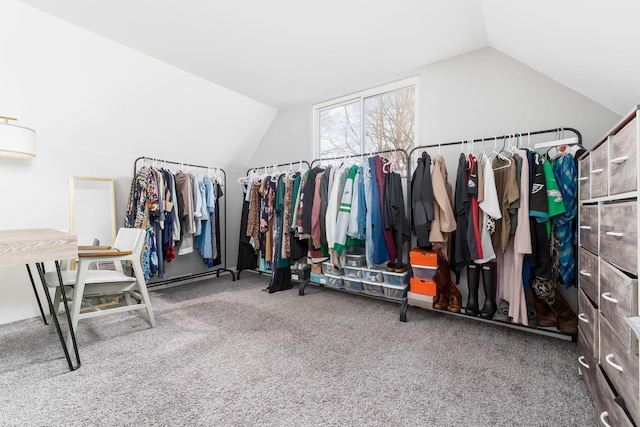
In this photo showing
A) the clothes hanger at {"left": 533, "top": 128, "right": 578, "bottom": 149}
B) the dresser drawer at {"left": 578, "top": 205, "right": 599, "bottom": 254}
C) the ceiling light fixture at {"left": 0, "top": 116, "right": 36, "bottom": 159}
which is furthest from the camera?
the ceiling light fixture at {"left": 0, "top": 116, "right": 36, "bottom": 159}

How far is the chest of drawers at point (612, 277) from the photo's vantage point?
1.04 meters

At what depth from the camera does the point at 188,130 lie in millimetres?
3766

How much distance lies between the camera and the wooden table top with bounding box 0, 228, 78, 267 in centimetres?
154

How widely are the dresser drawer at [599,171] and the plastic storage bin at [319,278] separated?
2.40 metres

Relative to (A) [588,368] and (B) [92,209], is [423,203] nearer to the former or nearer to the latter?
(A) [588,368]

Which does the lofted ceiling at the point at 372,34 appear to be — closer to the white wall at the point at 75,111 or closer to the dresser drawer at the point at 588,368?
the white wall at the point at 75,111

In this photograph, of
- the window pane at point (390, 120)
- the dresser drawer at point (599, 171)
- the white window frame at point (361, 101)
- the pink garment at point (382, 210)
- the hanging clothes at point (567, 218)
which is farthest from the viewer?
the window pane at point (390, 120)

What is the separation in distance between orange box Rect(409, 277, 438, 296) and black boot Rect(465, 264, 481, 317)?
283mm

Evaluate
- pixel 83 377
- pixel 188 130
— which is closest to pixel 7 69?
pixel 188 130

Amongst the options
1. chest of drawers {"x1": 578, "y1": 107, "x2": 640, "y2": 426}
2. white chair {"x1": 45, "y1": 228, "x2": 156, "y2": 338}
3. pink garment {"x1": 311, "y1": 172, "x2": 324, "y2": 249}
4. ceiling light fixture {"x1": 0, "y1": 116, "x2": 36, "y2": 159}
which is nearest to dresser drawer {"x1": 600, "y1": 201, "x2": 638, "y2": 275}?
chest of drawers {"x1": 578, "y1": 107, "x2": 640, "y2": 426}

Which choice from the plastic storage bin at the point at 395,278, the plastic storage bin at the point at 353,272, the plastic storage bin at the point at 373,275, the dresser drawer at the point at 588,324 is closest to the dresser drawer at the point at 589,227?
the dresser drawer at the point at 588,324

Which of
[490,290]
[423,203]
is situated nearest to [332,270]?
[423,203]

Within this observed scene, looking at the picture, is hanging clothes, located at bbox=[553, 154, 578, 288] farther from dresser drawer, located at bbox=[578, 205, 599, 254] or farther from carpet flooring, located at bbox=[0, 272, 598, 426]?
carpet flooring, located at bbox=[0, 272, 598, 426]

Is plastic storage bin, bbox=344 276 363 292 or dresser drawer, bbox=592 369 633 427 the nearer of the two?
dresser drawer, bbox=592 369 633 427
